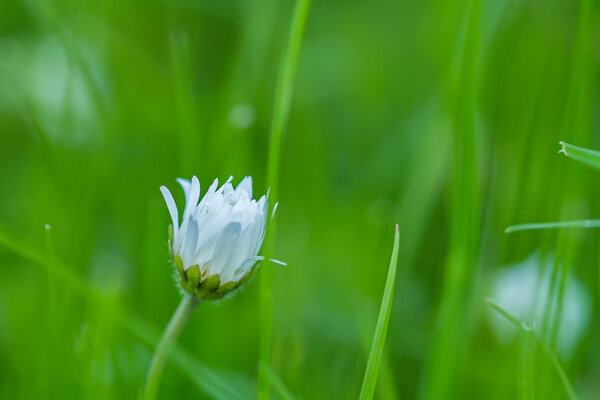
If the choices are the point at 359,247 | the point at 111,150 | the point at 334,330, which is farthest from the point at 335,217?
the point at 111,150

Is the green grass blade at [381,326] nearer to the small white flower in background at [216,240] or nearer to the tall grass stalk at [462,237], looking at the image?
the small white flower in background at [216,240]

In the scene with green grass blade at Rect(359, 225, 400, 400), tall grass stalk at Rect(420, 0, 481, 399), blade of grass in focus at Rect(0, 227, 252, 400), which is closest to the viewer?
green grass blade at Rect(359, 225, 400, 400)

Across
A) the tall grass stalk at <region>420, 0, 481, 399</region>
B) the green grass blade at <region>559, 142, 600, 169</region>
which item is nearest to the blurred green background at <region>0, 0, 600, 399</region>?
the tall grass stalk at <region>420, 0, 481, 399</region>

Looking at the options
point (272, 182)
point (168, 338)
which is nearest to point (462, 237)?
point (272, 182)

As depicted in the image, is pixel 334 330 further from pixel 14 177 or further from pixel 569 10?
pixel 569 10

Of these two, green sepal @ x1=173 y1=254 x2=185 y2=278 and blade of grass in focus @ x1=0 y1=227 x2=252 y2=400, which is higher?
green sepal @ x1=173 y1=254 x2=185 y2=278

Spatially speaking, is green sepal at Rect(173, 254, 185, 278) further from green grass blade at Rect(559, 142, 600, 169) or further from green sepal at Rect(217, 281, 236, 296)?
green grass blade at Rect(559, 142, 600, 169)
